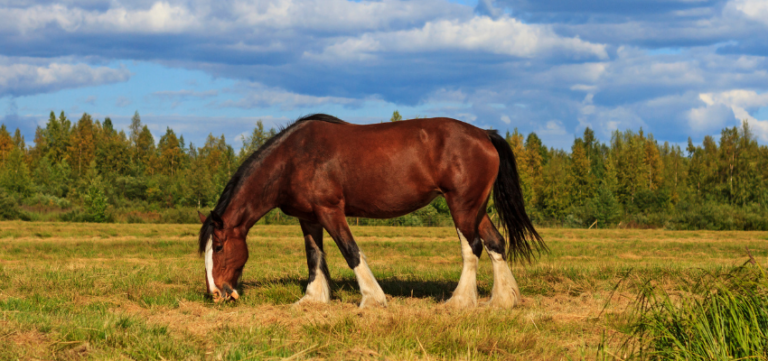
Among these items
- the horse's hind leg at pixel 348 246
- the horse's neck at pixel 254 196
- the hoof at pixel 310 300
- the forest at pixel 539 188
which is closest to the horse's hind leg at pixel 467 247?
the horse's hind leg at pixel 348 246

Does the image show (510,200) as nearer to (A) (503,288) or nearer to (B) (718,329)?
(A) (503,288)

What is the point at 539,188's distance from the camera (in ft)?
224

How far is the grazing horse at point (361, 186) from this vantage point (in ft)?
23.2

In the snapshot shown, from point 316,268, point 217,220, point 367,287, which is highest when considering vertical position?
point 217,220

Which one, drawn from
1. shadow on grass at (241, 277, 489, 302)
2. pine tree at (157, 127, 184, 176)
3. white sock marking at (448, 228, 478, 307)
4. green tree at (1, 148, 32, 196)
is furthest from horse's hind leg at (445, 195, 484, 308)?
pine tree at (157, 127, 184, 176)

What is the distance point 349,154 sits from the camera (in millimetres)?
7133

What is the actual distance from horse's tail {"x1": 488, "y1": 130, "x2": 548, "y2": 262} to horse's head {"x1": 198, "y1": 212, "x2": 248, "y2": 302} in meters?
3.46

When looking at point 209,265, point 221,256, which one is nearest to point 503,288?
point 221,256

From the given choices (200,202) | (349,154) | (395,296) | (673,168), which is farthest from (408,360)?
(673,168)

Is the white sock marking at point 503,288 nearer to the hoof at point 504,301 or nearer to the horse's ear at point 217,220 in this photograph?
the hoof at point 504,301

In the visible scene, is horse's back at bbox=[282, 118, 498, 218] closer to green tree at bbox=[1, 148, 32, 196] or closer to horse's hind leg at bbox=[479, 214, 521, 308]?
horse's hind leg at bbox=[479, 214, 521, 308]

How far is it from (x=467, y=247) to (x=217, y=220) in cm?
314

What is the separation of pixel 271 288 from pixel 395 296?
172 cm

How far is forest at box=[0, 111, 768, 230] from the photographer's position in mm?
44656
